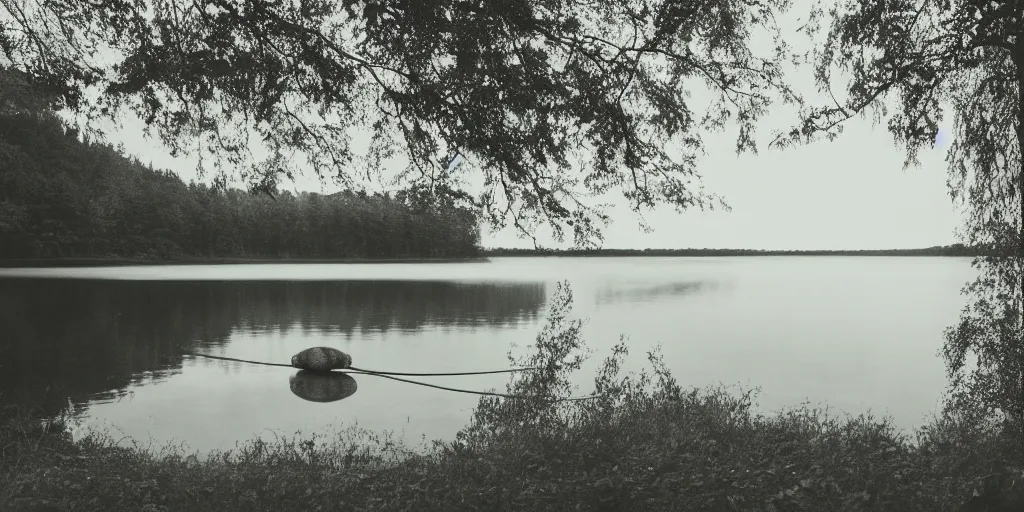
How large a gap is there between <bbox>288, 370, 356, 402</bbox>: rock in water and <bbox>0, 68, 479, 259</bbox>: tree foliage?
13611mm

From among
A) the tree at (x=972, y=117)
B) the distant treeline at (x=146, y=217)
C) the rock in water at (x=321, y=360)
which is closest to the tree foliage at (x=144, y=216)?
the distant treeline at (x=146, y=217)

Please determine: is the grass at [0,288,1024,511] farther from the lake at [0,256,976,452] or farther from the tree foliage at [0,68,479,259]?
the tree foliage at [0,68,479,259]

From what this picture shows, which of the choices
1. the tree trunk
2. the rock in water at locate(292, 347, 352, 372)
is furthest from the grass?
the rock in water at locate(292, 347, 352, 372)

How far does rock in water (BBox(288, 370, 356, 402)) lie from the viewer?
2381 cm

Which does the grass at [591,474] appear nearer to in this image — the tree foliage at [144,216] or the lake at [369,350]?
the lake at [369,350]

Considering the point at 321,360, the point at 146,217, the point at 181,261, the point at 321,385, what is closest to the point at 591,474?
the point at 321,385

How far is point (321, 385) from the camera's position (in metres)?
25.8

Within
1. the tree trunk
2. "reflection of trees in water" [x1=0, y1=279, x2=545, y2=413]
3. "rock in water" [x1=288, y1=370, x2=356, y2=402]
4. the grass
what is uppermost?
the tree trunk

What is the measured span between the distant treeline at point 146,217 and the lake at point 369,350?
9.27 m

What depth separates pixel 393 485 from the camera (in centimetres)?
934

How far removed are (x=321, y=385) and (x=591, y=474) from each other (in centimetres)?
1869

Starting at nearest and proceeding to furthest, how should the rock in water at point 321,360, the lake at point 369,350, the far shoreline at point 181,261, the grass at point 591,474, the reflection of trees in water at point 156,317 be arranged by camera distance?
the grass at point 591,474, the lake at point 369,350, the reflection of trees in water at point 156,317, the rock in water at point 321,360, the far shoreline at point 181,261

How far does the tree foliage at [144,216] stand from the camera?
79.7 metres

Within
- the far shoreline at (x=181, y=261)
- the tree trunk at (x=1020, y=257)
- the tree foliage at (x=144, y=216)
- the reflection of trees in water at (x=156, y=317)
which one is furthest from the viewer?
the far shoreline at (x=181, y=261)
